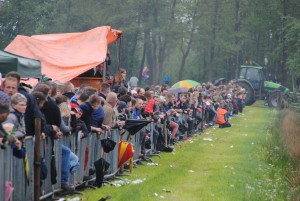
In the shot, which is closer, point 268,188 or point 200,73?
point 268,188

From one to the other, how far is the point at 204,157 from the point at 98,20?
4715 cm

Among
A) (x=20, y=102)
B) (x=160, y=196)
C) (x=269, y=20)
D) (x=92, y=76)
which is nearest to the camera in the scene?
(x=20, y=102)

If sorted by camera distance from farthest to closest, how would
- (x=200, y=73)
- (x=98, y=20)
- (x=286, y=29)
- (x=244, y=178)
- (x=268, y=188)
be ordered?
(x=200, y=73), (x=98, y=20), (x=286, y=29), (x=244, y=178), (x=268, y=188)

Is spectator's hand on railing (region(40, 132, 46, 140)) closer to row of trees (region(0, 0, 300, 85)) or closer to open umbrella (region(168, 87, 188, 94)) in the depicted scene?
open umbrella (region(168, 87, 188, 94))

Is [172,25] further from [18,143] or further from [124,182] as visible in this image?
[18,143]

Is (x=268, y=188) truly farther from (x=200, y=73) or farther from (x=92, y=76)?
(x=200, y=73)

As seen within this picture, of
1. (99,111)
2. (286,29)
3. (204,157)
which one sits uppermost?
(286,29)

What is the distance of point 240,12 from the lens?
244 ft

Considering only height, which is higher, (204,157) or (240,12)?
(240,12)

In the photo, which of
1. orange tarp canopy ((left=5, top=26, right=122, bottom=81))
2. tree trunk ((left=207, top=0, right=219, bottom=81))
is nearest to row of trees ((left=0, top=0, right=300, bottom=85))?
tree trunk ((left=207, top=0, right=219, bottom=81))

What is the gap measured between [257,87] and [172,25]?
49.9 ft

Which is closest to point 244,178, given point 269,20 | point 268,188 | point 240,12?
point 268,188

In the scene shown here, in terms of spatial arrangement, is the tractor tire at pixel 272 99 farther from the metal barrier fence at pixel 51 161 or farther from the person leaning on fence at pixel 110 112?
the person leaning on fence at pixel 110 112

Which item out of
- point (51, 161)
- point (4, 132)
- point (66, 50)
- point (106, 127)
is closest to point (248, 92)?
point (66, 50)
